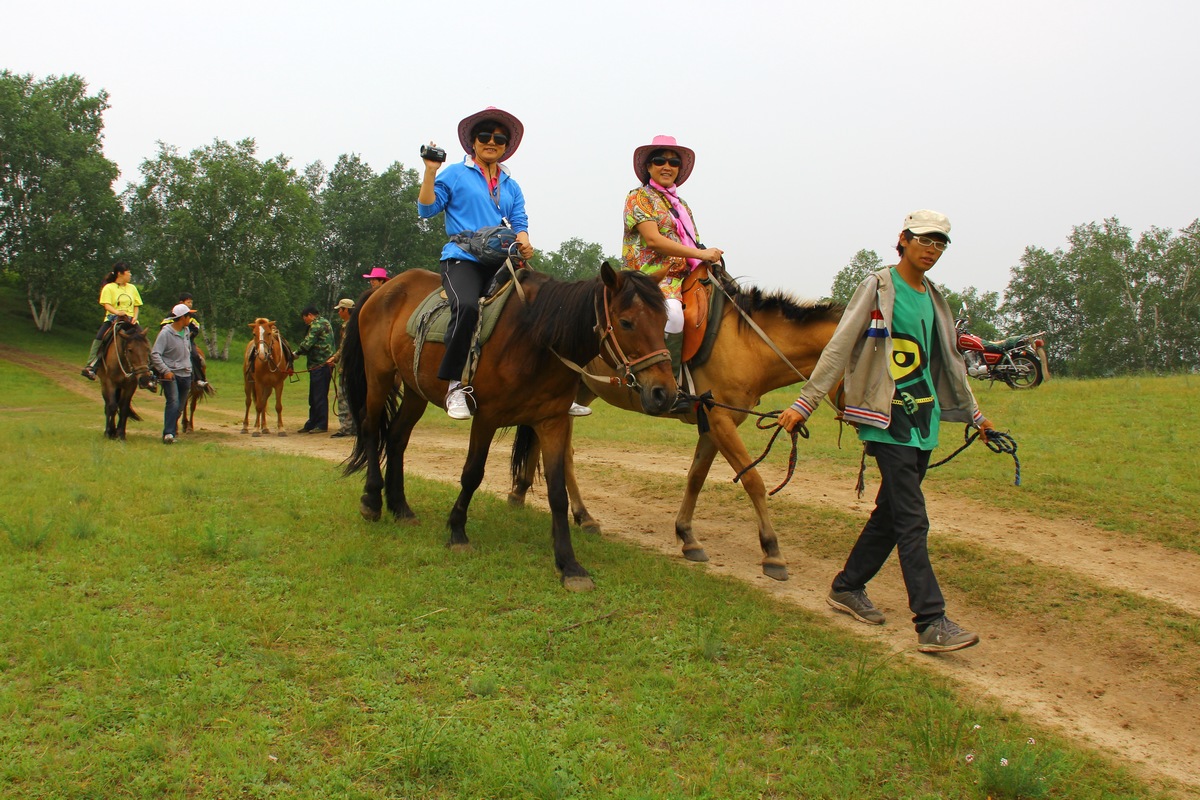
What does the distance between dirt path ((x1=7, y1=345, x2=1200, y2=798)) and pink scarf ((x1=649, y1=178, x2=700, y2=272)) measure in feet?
8.96

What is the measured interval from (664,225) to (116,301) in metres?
10.5

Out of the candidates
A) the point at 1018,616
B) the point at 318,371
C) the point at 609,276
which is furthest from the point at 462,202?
the point at 318,371

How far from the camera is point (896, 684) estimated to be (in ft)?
14.0

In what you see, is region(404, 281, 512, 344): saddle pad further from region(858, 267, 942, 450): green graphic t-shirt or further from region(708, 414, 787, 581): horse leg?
region(858, 267, 942, 450): green graphic t-shirt

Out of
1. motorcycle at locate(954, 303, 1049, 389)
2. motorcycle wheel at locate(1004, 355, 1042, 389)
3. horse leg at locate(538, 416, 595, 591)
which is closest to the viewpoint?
horse leg at locate(538, 416, 595, 591)

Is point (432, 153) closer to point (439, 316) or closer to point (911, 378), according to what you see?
point (439, 316)

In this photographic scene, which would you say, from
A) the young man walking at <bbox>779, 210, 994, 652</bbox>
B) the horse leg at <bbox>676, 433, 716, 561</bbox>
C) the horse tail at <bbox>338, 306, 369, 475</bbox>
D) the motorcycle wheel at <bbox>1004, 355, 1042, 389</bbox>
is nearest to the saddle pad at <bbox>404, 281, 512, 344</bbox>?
the horse tail at <bbox>338, 306, 369, 475</bbox>

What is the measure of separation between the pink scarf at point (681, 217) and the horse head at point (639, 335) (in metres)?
1.69

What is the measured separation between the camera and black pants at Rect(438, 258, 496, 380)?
6.30 metres

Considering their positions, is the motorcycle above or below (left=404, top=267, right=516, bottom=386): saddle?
above

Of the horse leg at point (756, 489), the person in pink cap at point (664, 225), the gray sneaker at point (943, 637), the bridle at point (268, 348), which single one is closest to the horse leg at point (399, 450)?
the person in pink cap at point (664, 225)

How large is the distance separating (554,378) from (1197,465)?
333 inches

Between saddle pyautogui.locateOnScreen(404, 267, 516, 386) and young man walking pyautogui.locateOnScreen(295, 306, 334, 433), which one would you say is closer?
→ saddle pyautogui.locateOnScreen(404, 267, 516, 386)

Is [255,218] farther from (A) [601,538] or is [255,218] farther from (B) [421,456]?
(A) [601,538]
